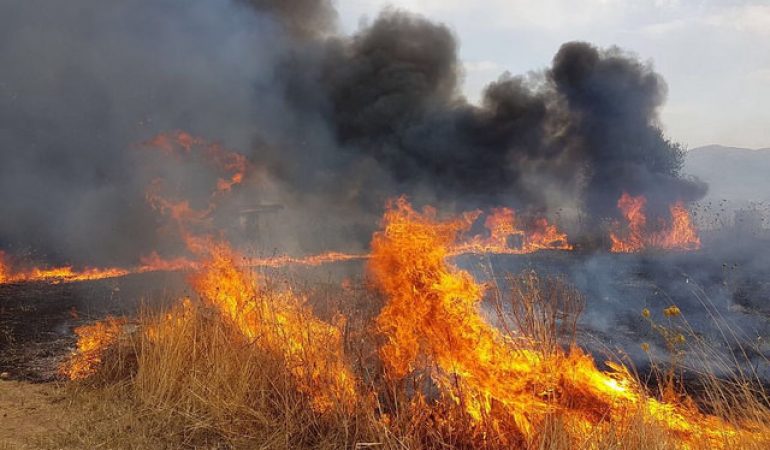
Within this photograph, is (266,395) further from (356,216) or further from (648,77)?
(648,77)

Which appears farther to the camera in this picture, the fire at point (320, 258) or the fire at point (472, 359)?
the fire at point (320, 258)

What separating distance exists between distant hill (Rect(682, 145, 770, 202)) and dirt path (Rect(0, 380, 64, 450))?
271ft

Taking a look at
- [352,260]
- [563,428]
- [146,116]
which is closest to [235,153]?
[146,116]

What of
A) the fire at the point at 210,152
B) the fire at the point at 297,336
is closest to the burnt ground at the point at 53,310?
the fire at the point at 297,336

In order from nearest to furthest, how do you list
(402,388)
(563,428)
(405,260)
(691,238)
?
(563,428) < (402,388) < (405,260) < (691,238)

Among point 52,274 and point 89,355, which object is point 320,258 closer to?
point 52,274

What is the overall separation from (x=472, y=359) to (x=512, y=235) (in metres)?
17.3

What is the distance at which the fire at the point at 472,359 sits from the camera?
12.6 feet

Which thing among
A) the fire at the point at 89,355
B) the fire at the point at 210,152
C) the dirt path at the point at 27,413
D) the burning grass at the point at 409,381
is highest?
the fire at the point at 210,152

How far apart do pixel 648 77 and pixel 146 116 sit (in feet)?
65.7

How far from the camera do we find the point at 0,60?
629 inches

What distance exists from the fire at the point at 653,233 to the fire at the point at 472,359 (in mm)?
15214

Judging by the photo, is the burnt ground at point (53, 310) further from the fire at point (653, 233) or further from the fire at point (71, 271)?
the fire at point (653, 233)

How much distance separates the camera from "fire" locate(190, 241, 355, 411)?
14.8 ft
